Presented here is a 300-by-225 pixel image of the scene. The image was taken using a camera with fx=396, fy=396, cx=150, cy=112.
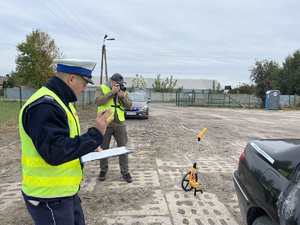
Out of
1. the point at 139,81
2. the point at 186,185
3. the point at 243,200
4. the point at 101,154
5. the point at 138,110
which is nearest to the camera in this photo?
the point at 101,154

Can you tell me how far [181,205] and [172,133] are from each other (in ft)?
28.5

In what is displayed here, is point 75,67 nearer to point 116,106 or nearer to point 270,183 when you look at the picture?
point 270,183

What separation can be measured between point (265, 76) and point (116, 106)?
52.2 meters

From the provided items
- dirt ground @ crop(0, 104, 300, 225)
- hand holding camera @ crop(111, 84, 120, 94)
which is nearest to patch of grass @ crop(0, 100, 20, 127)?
dirt ground @ crop(0, 104, 300, 225)

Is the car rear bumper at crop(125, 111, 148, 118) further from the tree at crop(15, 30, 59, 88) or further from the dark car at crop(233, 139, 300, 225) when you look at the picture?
the tree at crop(15, 30, 59, 88)

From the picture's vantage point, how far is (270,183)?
2.90 meters

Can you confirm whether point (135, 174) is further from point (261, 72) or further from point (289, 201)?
point (261, 72)

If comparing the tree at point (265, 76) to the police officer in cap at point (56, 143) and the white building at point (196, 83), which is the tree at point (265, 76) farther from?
the police officer in cap at point (56, 143)

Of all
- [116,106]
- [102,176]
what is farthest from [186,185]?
[116,106]

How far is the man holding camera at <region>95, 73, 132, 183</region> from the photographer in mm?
6453

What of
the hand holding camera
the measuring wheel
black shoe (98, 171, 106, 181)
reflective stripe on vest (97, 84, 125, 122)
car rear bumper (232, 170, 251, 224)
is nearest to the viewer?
car rear bumper (232, 170, 251, 224)

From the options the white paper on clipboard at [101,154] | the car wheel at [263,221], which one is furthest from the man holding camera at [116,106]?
the car wheel at [263,221]

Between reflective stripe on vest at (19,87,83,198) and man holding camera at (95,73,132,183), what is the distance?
375 centimetres

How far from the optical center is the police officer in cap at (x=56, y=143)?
7.84ft
